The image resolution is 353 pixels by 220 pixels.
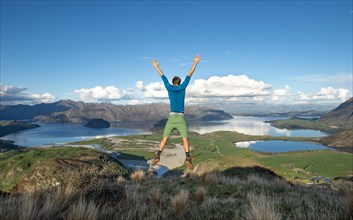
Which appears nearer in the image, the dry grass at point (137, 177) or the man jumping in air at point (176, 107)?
the man jumping in air at point (176, 107)

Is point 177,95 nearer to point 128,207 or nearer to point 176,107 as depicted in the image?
point 176,107

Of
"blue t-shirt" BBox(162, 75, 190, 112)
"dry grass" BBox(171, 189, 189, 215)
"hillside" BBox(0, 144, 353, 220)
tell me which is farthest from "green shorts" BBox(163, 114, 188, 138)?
"dry grass" BBox(171, 189, 189, 215)

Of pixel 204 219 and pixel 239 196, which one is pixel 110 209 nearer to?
pixel 204 219

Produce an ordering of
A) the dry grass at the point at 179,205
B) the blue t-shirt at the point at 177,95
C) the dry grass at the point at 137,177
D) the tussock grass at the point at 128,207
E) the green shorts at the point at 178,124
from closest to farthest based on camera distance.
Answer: the tussock grass at the point at 128,207, the dry grass at the point at 179,205, the green shorts at the point at 178,124, the blue t-shirt at the point at 177,95, the dry grass at the point at 137,177

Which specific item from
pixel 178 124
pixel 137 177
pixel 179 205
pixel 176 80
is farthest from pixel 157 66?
pixel 137 177

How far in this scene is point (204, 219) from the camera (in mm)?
7102

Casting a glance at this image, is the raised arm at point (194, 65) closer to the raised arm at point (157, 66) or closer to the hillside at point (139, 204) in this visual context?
the raised arm at point (157, 66)

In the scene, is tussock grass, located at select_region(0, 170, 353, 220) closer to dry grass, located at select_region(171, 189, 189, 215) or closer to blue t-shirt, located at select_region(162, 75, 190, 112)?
dry grass, located at select_region(171, 189, 189, 215)

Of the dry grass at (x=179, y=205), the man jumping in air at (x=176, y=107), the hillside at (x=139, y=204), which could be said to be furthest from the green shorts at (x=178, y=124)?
the dry grass at (x=179, y=205)

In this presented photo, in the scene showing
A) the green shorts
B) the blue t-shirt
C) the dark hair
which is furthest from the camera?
the dark hair

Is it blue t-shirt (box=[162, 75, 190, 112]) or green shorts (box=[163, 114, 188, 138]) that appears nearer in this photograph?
green shorts (box=[163, 114, 188, 138])

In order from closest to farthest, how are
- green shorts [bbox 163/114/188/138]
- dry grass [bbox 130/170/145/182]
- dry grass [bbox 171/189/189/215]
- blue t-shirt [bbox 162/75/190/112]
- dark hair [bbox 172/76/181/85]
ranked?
dry grass [bbox 171/189/189/215]
green shorts [bbox 163/114/188/138]
blue t-shirt [bbox 162/75/190/112]
dark hair [bbox 172/76/181/85]
dry grass [bbox 130/170/145/182]

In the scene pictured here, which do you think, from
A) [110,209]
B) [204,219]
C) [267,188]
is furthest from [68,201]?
[267,188]

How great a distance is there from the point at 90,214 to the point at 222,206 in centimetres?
452
